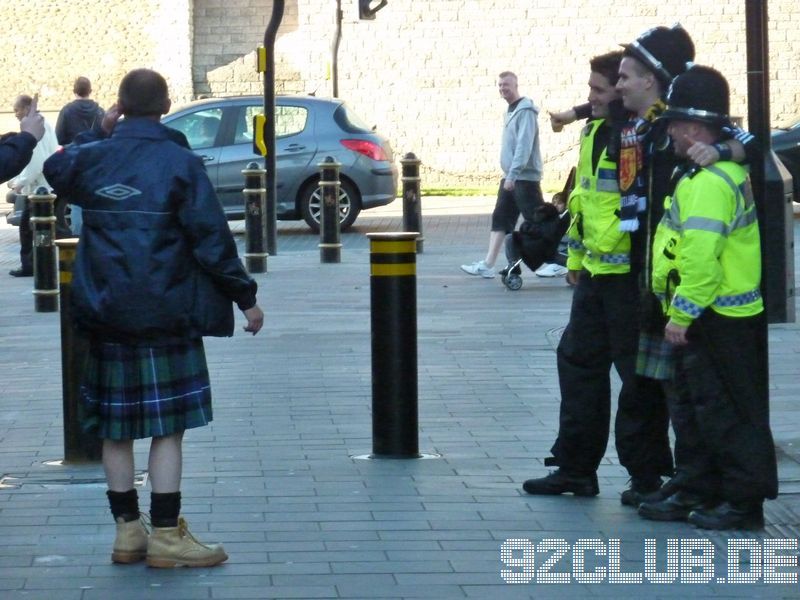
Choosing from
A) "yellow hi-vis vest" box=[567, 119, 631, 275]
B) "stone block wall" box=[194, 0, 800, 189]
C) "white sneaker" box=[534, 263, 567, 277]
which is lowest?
"white sneaker" box=[534, 263, 567, 277]

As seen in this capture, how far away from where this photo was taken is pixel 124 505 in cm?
546

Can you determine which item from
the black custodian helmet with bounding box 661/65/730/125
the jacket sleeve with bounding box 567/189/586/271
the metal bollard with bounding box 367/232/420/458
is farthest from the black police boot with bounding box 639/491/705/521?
the metal bollard with bounding box 367/232/420/458

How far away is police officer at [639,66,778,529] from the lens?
5.56 meters

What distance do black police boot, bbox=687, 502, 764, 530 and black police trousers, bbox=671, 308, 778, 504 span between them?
0.03m

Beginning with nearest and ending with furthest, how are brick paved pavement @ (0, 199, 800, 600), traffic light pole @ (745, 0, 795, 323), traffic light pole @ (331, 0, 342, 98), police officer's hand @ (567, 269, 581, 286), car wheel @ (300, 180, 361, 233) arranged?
1. brick paved pavement @ (0, 199, 800, 600)
2. police officer's hand @ (567, 269, 581, 286)
3. traffic light pole @ (745, 0, 795, 323)
4. car wheel @ (300, 180, 361, 233)
5. traffic light pole @ (331, 0, 342, 98)

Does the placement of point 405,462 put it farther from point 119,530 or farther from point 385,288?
point 119,530

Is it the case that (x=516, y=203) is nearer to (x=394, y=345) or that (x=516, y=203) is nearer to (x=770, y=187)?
(x=770, y=187)

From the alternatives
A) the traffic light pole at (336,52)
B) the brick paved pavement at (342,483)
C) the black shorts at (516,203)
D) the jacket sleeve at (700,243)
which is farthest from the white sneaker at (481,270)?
the traffic light pole at (336,52)

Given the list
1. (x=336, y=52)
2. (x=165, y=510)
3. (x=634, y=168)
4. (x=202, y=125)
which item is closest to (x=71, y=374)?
(x=165, y=510)

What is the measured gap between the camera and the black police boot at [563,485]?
6398 millimetres

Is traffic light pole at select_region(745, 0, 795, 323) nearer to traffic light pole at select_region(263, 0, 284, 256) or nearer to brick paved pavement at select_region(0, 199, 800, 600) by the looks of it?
brick paved pavement at select_region(0, 199, 800, 600)

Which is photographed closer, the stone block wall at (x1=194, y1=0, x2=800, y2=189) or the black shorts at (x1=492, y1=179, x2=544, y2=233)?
the black shorts at (x1=492, y1=179, x2=544, y2=233)

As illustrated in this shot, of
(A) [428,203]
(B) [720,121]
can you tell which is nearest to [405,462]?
(B) [720,121]

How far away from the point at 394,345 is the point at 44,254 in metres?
6.12
